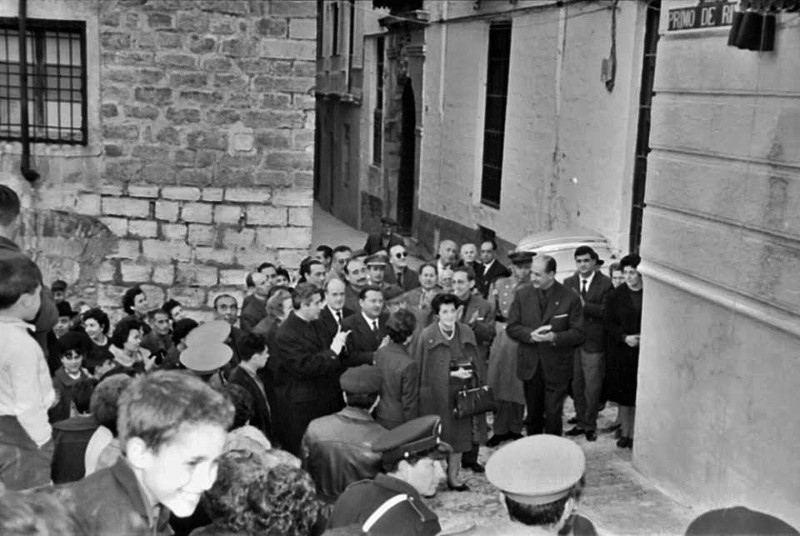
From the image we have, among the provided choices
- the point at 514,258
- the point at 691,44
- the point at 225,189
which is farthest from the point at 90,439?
the point at 225,189

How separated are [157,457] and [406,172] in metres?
19.2

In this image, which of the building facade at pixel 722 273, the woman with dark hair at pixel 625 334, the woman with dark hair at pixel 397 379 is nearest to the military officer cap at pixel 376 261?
the woman with dark hair at pixel 625 334

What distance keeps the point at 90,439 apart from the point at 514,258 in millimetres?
5373

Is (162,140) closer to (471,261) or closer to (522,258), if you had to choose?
(471,261)

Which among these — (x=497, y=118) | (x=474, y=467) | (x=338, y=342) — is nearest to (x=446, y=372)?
(x=338, y=342)

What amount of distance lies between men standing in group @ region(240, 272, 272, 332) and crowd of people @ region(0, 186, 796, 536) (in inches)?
0.7

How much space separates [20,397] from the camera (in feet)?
12.8

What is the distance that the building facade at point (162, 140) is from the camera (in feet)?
35.5

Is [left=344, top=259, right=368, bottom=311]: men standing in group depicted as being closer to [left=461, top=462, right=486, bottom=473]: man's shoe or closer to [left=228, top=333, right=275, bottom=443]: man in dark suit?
[left=461, top=462, right=486, bottom=473]: man's shoe

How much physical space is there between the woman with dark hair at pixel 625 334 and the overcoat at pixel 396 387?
198 centimetres

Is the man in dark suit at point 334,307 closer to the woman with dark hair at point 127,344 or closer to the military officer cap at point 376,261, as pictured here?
the woman with dark hair at point 127,344

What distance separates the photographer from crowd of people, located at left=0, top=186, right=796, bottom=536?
8.32 feet

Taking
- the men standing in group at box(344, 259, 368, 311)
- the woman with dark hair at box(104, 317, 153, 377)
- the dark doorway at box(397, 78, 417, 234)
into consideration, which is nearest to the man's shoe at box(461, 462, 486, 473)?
the men standing in group at box(344, 259, 368, 311)

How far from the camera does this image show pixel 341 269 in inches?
393
